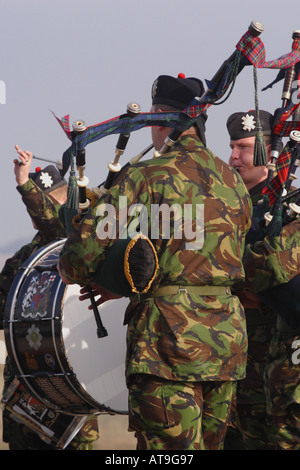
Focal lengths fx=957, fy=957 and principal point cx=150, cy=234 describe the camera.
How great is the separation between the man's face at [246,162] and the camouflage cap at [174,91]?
42.9 inches

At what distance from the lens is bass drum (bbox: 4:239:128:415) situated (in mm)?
5270

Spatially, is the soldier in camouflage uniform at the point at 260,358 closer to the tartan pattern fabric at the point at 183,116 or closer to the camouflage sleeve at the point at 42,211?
the tartan pattern fabric at the point at 183,116

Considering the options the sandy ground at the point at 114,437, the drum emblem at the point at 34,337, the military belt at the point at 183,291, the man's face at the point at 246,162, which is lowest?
the sandy ground at the point at 114,437

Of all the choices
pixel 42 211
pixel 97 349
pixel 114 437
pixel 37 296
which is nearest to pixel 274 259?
pixel 97 349

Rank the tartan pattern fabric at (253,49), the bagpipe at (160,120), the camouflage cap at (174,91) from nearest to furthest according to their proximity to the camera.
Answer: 1. the bagpipe at (160,120)
2. the tartan pattern fabric at (253,49)
3. the camouflage cap at (174,91)

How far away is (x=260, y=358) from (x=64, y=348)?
111 cm

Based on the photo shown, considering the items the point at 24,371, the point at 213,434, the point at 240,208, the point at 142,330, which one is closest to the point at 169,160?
the point at 240,208

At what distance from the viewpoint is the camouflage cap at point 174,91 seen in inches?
183

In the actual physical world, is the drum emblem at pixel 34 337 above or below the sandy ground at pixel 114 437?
above

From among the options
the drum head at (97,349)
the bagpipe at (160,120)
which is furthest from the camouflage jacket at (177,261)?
the drum head at (97,349)

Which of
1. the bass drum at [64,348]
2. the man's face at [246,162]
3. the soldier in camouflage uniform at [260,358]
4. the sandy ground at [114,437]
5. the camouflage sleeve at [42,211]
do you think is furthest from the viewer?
the sandy ground at [114,437]
